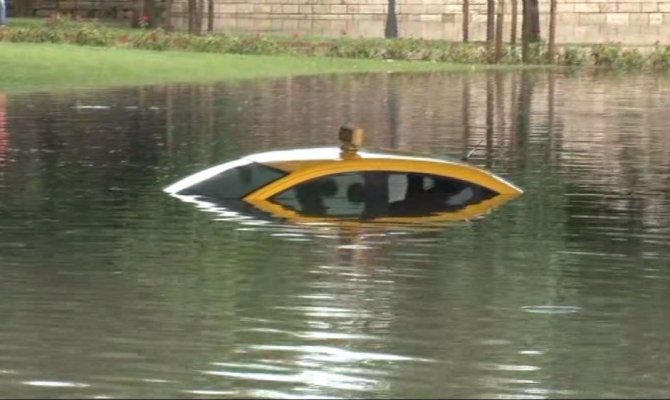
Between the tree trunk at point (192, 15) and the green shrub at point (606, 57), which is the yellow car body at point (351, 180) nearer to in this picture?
the green shrub at point (606, 57)

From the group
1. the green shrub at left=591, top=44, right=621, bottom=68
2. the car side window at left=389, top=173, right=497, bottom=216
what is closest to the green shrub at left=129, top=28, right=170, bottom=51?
the green shrub at left=591, top=44, right=621, bottom=68

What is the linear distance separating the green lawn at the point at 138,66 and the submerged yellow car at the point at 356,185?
19.8m

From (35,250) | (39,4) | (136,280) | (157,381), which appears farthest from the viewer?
(39,4)

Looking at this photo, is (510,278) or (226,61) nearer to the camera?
(510,278)

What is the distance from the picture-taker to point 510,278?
1341cm

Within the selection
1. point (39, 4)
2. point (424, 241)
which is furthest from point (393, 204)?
point (39, 4)

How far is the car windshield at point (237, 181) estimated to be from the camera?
16625mm

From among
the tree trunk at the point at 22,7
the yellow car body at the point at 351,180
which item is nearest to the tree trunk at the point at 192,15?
the tree trunk at the point at 22,7

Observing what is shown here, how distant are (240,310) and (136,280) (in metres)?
1.49

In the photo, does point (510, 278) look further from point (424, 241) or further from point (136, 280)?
point (136, 280)

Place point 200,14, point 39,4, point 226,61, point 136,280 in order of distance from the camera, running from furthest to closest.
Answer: point 39,4 → point 200,14 → point 226,61 → point 136,280

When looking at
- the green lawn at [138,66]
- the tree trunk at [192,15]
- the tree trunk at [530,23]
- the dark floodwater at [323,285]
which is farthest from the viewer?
the tree trunk at [192,15]

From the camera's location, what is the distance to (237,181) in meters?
17.2

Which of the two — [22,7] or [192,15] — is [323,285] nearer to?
[192,15]
